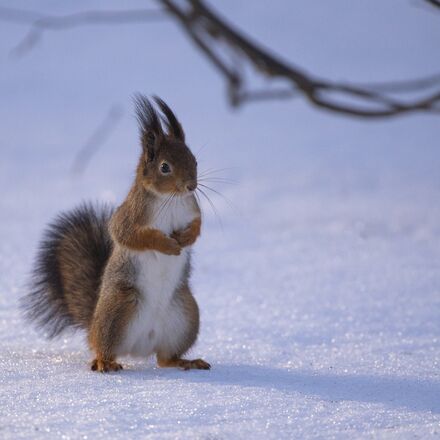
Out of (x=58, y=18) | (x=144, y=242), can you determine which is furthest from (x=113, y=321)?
(x=58, y=18)

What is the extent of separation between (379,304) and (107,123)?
4.03m

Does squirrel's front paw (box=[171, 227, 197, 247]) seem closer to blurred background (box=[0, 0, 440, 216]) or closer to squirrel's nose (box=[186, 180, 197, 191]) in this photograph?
squirrel's nose (box=[186, 180, 197, 191])

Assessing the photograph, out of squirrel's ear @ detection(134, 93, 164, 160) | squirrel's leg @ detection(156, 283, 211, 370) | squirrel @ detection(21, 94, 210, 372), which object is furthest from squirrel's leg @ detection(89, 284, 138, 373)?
squirrel's ear @ detection(134, 93, 164, 160)

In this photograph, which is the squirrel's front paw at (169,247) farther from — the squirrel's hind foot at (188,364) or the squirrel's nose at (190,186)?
the squirrel's hind foot at (188,364)

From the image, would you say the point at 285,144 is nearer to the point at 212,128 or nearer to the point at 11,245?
the point at 212,128

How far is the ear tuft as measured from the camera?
9.67 feet

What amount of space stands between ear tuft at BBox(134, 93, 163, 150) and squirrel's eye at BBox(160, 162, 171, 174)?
0.09 meters

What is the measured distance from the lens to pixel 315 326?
3518 mm

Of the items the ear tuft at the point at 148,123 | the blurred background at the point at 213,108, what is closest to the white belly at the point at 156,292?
the ear tuft at the point at 148,123

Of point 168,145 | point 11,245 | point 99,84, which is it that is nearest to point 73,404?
point 168,145

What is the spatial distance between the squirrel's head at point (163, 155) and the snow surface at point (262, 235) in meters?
0.52

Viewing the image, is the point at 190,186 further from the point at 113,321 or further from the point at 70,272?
the point at 70,272

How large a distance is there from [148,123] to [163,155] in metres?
0.11

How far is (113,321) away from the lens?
2873 mm
